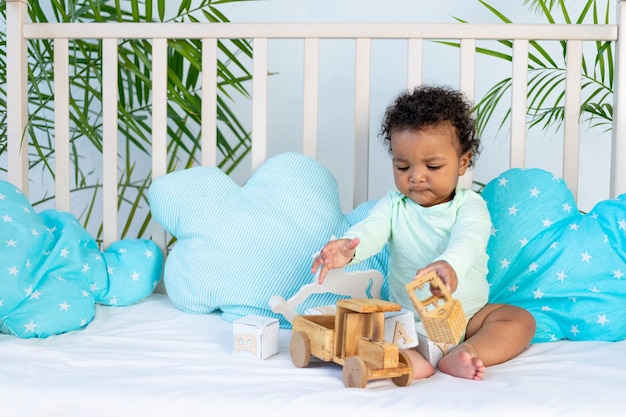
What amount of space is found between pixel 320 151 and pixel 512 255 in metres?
0.96

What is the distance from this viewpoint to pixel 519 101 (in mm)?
1523

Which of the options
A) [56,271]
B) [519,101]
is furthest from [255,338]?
[519,101]

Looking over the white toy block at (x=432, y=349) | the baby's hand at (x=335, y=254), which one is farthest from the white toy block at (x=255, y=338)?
the white toy block at (x=432, y=349)

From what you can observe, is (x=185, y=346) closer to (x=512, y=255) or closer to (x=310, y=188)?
(x=310, y=188)

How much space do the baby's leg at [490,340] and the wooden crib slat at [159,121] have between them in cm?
71

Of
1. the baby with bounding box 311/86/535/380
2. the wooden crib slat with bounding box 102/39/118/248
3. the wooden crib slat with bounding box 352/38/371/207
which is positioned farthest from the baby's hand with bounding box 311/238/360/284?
the wooden crib slat with bounding box 102/39/118/248

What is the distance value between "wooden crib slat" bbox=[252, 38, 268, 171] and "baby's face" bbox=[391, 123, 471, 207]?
423mm

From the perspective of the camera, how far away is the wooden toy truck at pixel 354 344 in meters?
0.97

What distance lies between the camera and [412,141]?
3.93ft

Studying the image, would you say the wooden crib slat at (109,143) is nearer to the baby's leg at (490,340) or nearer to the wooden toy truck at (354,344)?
the wooden toy truck at (354,344)

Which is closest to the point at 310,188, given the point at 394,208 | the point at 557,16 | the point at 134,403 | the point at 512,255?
the point at 394,208

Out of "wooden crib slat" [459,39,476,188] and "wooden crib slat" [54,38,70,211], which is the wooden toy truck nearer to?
"wooden crib slat" [459,39,476,188]

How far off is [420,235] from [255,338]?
1.11 ft

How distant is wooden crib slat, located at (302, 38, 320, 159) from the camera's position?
155cm
